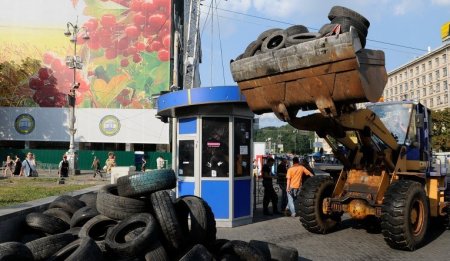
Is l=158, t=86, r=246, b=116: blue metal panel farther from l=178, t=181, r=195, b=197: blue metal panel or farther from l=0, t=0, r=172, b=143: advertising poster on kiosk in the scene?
l=0, t=0, r=172, b=143: advertising poster on kiosk

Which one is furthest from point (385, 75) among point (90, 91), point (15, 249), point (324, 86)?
point (90, 91)

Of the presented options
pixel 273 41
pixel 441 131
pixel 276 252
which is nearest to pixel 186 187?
pixel 273 41

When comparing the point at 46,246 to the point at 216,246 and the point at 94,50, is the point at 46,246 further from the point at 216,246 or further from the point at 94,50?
the point at 94,50

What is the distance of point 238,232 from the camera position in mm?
10461

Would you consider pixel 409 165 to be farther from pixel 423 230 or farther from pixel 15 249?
pixel 15 249

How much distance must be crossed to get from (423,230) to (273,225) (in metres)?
3.70

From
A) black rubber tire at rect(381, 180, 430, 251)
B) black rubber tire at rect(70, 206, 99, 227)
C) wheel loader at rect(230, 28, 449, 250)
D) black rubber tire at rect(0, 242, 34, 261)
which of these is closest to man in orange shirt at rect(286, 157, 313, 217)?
wheel loader at rect(230, 28, 449, 250)

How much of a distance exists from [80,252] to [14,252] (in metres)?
0.71

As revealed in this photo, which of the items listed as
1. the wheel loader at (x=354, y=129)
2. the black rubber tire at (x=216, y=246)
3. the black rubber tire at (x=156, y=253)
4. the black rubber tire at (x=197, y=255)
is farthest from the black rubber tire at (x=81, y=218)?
the wheel loader at (x=354, y=129)

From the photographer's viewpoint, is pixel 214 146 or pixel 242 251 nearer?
pixel 242 251

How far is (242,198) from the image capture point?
11.4 metres

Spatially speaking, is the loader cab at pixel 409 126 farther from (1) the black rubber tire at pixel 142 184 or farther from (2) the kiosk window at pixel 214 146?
(1) the black rubber tire at pixel 142 184

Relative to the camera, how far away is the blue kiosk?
36.2 feet

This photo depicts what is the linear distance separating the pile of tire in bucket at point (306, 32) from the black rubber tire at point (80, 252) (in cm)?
442
